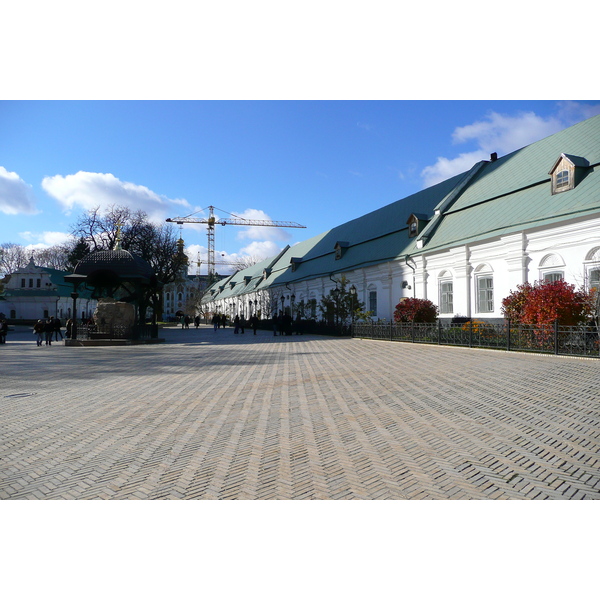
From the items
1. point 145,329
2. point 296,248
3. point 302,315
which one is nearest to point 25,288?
point 296,248

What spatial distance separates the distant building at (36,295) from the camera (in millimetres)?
64000

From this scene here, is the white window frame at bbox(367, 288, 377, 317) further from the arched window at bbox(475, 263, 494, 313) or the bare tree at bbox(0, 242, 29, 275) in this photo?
the bare tree at bbox(0, 242, 29, 275)

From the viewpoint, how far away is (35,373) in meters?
12.0

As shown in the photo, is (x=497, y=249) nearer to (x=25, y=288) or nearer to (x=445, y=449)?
(x=445, y=449)

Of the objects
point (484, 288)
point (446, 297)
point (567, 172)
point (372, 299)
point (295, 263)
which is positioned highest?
point (567, 172)

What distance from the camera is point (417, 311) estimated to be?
24.6 meters

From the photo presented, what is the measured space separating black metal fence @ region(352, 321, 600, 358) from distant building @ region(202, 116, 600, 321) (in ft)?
13.7

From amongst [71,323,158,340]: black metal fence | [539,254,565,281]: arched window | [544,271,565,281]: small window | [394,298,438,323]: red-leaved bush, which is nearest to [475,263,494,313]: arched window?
[394,298,438,323]: red-leaved bush

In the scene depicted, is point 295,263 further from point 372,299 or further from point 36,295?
point 36,295

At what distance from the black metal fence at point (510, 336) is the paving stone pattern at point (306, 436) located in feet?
10.4

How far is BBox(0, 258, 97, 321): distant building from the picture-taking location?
64000 millimetres

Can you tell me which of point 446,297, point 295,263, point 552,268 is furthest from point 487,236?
point 295,263

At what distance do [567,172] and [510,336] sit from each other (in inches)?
357

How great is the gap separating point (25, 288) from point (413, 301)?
60.1 m
